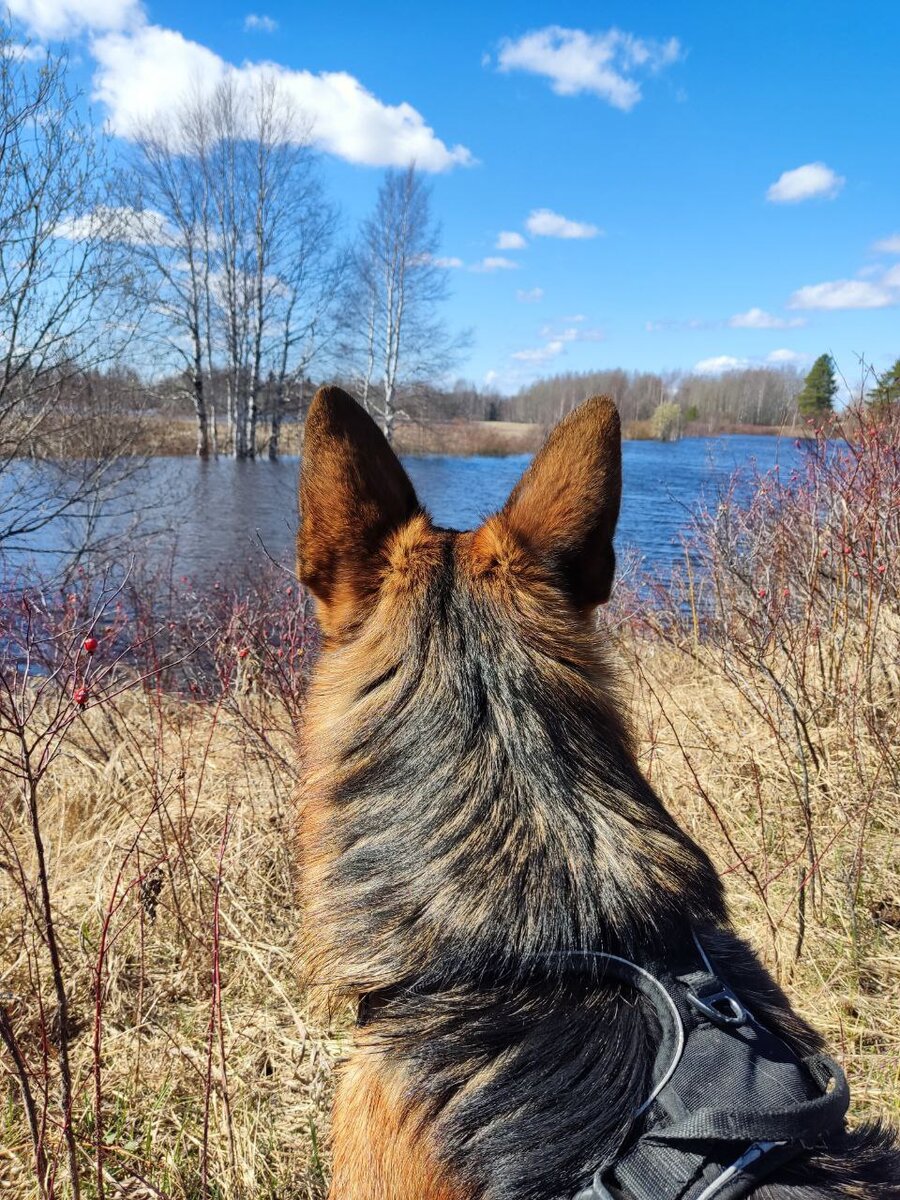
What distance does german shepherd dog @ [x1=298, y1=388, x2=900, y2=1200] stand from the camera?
1.39m

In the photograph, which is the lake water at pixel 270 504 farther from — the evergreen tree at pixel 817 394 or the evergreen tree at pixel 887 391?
the evergreen tree at pixel 887 391

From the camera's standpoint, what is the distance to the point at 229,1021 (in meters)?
3.24

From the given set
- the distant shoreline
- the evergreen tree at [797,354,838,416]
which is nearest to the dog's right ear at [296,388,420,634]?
the evergreen tree at [797,354,838,416]

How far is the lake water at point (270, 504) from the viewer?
12664 mm

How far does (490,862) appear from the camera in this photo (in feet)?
4.97

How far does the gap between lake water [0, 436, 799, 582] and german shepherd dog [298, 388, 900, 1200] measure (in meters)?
4.27

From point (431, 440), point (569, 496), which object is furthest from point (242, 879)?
point (431, 440)

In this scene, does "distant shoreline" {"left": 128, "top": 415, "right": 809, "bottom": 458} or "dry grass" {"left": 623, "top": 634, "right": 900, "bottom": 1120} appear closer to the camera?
"dry grass" {"left": 623, "top": 634, "right": 900, "bottom": 1120}

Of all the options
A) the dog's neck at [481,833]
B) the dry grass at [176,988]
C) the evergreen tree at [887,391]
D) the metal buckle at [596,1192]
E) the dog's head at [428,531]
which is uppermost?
the evergreen tree at [887,391]

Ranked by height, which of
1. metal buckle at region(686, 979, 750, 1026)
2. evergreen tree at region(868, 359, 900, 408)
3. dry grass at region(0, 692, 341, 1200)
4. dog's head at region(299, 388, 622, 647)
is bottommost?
dry grass at region(0, 692, 341, 1200)

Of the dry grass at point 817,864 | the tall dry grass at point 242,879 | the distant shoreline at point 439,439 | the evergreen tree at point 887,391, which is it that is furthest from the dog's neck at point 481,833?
the distant shoreline at point 439,439

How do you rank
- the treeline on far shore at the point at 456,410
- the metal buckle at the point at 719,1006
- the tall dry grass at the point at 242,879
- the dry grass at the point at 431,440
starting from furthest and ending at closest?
1. the dry grass at the point at 431,440
2. the treeline on far shore at the point at 456,410
3. the tall dry grass at the point at 242,879
4. the metal buckle at the point at 719,1006

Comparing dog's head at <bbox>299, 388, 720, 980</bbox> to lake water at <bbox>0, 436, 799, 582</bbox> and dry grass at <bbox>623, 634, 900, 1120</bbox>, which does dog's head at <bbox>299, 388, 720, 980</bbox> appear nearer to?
dry grass at <bbox>623, 634, 900, 1120</bbox>

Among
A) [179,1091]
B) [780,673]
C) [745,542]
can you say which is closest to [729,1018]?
[179,1091]
